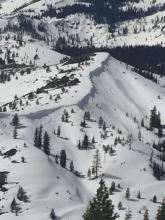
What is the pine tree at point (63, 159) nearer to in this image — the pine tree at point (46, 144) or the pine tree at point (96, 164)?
the pine tree at point (46, 144)

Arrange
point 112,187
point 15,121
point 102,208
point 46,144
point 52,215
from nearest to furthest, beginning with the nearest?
1. point 102,208
2. point 52,215
3. point 112,187
4. point 46,144
5. point 15,121

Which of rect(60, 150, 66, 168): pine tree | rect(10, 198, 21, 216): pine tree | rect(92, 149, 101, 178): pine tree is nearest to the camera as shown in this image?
rect(10, 198, 21, 216): pine tree

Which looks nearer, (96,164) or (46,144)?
(96,164)

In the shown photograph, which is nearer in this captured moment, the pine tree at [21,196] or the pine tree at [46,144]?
the pine tree at [21,196]

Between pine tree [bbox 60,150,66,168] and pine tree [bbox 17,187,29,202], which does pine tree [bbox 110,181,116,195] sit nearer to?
pine tree [bbox 60,150,66,168]

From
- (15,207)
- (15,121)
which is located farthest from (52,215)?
(15,121)

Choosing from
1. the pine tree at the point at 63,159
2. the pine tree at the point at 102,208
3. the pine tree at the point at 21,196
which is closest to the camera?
the pine tree at the point at 102,208

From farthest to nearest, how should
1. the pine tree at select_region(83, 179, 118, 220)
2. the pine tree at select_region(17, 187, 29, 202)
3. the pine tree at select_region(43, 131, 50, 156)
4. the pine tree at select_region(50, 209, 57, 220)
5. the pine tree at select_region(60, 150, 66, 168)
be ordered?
the pine tree at select_region(43, 131, 50, 156) < the pine tree at select_region(60, 150, 66, 168) < the pine tree at select_region(17, 187, 29, 202) < the pine tree at select_region(50, 209, 57, 220) < the pine tree at select_region(83, 179, 118, 220)

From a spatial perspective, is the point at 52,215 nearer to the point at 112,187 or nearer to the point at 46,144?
the point at 112,187

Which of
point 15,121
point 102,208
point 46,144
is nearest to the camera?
point 102,208

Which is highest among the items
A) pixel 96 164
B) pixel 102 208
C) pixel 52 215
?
pixel 102 208

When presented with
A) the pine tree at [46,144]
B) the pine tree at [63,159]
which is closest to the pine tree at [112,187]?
the pine tree at [63,159]

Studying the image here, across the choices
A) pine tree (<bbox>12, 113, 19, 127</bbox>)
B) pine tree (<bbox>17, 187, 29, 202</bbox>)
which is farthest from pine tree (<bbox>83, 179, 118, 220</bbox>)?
pine tree (<bbox>12, 113, 19, 127</bbox>)

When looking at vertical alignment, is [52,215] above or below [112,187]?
above
